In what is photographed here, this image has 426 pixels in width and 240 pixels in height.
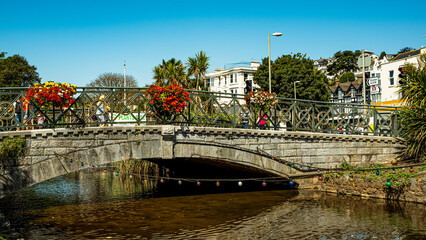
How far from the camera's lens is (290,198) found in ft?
49.8

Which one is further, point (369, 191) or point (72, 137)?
point (369, 191)

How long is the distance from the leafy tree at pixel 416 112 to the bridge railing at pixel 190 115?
123cm

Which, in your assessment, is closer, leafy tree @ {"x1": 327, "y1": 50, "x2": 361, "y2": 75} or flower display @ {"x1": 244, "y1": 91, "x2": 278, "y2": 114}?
flower display @ {"x1": 244, "y1": 91, "x2": 278, "y2": 114}

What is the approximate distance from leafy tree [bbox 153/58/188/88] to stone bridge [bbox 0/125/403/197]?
2246cm

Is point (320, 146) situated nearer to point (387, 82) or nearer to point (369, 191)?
point (369, 191)

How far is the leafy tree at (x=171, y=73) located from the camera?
3762 cm

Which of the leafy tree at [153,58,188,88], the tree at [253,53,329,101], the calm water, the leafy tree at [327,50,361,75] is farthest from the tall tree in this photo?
the leafy tree at [327,50,361,75]

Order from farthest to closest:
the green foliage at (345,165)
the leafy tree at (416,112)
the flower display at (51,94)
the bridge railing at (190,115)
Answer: the green foliage at (345,165) < the leafy tree at (416,112) < the bridge railing at (190,115) < the flower display at (51,94)

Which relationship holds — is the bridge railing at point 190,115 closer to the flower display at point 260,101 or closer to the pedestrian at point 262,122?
the pedestrian at point 262,122

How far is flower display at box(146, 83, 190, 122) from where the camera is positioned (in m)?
13.1

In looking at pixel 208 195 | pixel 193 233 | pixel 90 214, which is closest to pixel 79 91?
pixel 90 214

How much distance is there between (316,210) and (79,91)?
834cm

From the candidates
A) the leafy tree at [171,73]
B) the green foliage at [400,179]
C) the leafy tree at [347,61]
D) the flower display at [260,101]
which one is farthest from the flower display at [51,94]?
the leafy tree at [347,61]

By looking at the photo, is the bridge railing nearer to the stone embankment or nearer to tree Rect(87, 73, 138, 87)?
the stone embankment
